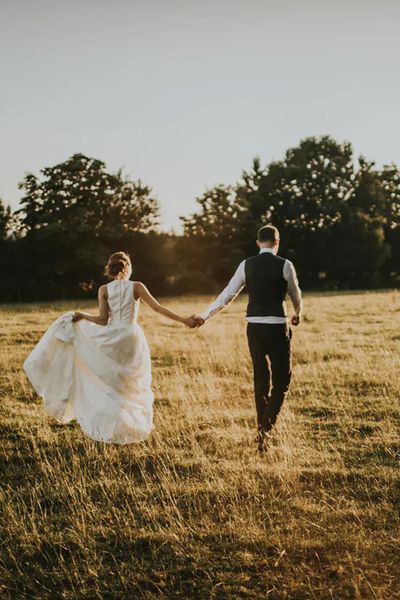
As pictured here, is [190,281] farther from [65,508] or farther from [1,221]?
[65,508]

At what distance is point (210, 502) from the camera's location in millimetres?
5766

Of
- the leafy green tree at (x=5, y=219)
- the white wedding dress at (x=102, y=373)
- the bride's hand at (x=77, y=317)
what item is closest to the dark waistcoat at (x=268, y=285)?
the white wedding dress at (x=102, y=373)

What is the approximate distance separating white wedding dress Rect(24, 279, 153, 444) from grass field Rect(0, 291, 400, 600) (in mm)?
304

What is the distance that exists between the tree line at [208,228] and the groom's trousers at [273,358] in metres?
42.9

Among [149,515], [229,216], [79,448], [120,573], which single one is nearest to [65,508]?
[149,515]

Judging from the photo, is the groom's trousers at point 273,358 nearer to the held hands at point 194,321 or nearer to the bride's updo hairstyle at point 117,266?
the held hands at point 194,321

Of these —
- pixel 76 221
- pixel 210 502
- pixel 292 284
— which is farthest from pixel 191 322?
pixel 76 221

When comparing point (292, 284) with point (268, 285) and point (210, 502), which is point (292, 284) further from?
point (210, 502)

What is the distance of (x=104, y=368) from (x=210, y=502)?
2434mm

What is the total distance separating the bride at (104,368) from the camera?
24.3 feet

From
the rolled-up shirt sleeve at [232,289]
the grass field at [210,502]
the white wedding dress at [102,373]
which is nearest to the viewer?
the grass field at [210,502]

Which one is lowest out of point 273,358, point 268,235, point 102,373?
point 102,373

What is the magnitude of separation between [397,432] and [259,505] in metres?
3.19

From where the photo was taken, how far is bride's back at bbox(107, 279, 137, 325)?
301 inches
